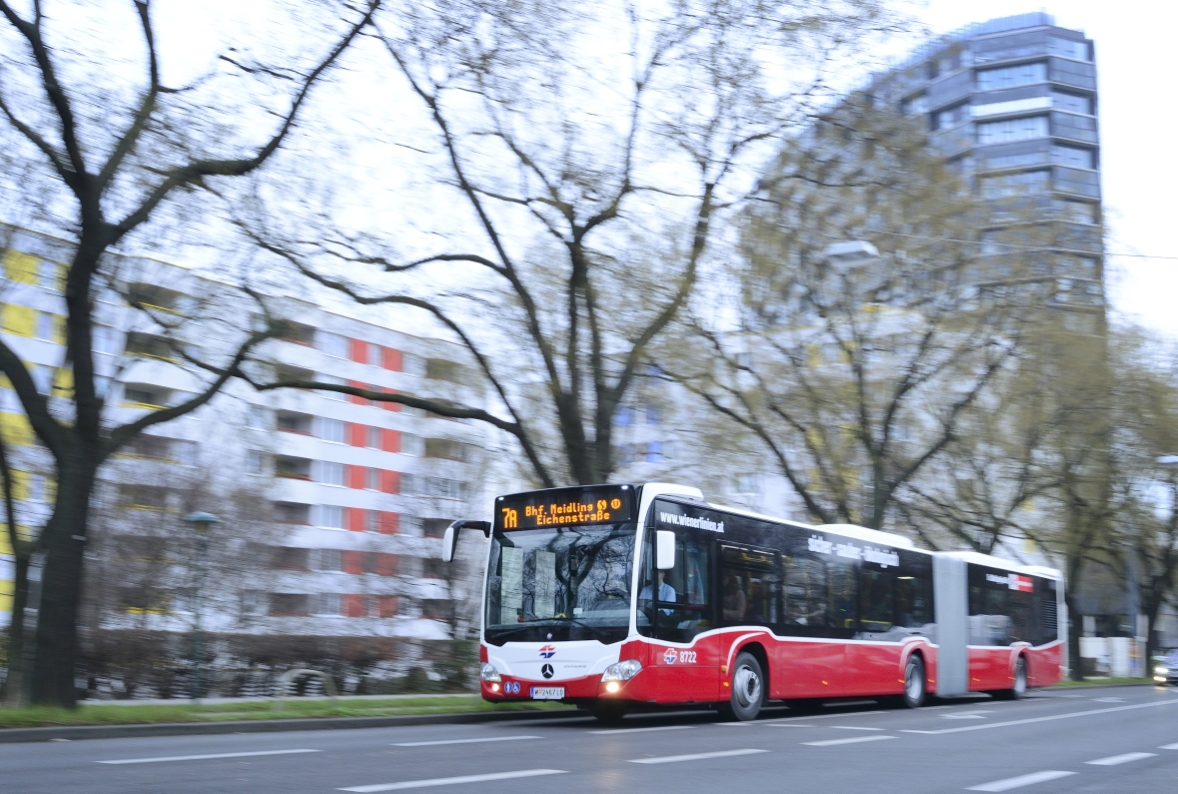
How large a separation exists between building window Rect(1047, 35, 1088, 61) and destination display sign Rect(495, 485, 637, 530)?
338 ft

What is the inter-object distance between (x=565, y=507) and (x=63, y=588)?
20.7 ft

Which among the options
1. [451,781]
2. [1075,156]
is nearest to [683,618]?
[451,781]

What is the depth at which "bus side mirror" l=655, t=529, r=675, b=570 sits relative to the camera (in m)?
16.2

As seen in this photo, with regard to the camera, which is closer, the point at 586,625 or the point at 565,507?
the point at 586,625

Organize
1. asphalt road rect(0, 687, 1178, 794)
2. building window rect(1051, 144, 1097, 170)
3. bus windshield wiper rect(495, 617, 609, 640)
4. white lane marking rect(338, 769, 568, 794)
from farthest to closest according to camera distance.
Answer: building window rect(1051, 144, 1097, 170) < bus windshield wiper rect(495, 617, 609, 640) < asphalt road rect(0, 687, 1178, 794) < white lane marking rect(338, 769, 568, 794)

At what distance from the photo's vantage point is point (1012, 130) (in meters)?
110

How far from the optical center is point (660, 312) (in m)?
23.1

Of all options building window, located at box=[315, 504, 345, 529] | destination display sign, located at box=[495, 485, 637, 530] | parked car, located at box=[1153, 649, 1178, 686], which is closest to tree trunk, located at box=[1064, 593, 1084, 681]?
parked car, located at box=[1153, 649, 1178, 686]

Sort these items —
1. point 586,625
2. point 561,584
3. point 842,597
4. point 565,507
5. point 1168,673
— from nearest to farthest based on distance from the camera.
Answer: point 586,625 < point 561,584 < point 565,507 < point 842,597 < point 1168,673

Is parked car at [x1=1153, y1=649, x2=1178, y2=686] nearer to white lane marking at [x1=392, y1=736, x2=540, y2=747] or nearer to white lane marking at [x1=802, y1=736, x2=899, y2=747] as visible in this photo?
white lane marking at [x1=802, y1=736, x2=899, y2=747]

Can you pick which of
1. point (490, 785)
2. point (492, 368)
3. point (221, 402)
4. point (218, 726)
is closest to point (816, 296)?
point (492, 368)

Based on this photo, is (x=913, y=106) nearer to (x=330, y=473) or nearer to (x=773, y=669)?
(x=773, y=669)

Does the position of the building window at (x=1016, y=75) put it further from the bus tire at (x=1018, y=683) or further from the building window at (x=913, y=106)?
the bus tire at (x=1018, y=683)

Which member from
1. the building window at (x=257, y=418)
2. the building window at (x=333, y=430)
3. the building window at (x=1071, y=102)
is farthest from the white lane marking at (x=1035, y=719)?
the building window at (x=1071, y=102)
